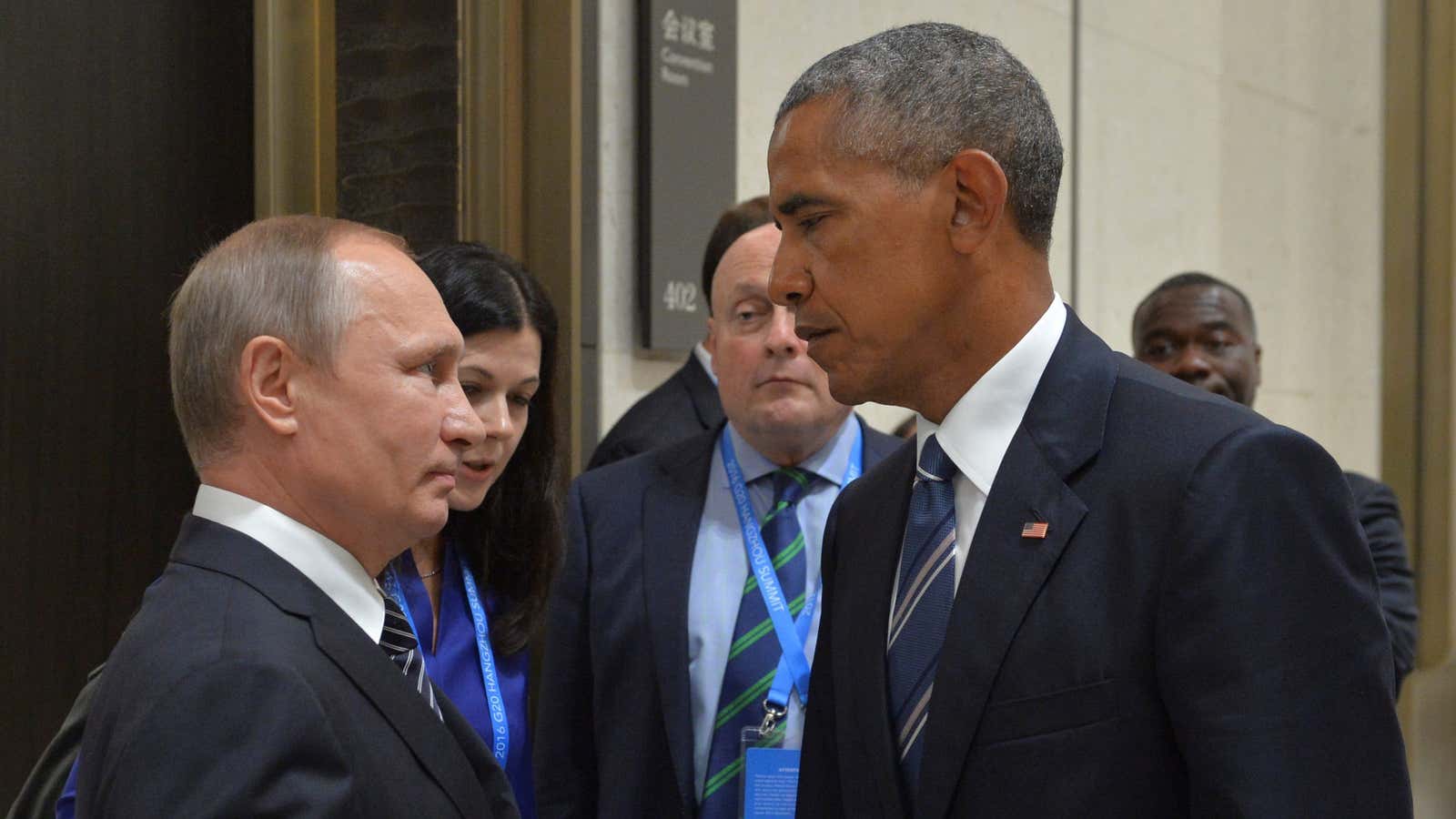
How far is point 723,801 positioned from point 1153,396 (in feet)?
3.61

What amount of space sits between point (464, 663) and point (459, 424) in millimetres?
804

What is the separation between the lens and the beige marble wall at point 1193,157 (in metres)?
4.00

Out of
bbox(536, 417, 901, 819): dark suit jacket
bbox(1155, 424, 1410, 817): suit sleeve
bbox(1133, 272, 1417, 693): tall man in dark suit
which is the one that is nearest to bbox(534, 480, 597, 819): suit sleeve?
bbox(536, 417, 901, 819): dark suit jacket

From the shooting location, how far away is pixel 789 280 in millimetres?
1747

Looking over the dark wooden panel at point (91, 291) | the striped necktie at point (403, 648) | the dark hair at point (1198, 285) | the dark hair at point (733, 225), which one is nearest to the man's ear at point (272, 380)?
the striped necktie at point (403, 648)

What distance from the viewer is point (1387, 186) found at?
265 inches

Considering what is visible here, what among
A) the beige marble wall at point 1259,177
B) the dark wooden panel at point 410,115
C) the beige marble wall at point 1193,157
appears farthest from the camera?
the beige marble wall at point 1259,177

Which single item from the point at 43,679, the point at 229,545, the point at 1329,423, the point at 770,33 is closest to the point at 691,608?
the point at 229,545

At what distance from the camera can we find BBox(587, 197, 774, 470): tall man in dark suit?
124 inches

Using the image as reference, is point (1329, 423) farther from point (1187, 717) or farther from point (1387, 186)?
point (1187, 717)

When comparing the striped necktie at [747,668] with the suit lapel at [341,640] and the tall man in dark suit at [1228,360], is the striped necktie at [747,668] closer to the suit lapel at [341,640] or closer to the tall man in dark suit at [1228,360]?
the suit lapel at [341,640]

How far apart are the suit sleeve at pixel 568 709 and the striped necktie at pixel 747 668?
0.27 metres

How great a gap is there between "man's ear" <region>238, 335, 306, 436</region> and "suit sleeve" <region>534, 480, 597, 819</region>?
41.2 inches

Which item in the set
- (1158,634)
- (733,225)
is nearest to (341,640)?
(1158,634)
